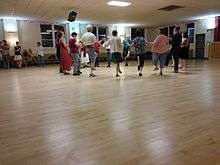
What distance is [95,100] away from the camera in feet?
13.1

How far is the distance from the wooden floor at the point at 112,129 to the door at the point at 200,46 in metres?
13.0

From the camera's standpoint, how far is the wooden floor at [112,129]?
1.90 metres

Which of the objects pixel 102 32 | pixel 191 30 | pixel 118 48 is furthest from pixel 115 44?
pixel 191 30

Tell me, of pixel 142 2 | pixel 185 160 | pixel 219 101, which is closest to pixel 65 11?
pixel 142 2

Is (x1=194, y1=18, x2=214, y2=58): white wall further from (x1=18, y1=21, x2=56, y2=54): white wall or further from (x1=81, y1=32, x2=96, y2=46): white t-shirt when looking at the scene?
(x1=81, y1=32, x2=96, y2=46): white t-shirt

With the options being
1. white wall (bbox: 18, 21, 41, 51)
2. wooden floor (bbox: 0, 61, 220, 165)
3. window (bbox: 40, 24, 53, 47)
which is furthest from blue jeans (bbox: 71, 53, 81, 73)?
window (bbox: 40, 24, 53, 47)

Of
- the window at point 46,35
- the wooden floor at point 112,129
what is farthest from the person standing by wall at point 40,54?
the wooden floor at point 112,129

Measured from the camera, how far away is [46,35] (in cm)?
1561

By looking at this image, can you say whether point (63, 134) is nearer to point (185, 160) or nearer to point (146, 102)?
point (185, 160)

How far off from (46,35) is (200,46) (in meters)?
10.1

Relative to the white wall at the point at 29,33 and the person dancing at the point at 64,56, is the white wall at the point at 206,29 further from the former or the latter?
the person dancing at the point at 64,56

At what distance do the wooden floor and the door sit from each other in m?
13.0

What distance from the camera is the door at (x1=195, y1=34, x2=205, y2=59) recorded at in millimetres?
16312

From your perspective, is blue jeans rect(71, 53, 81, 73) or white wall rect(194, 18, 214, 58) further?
white wall rect(194, 18, 214, 58)
